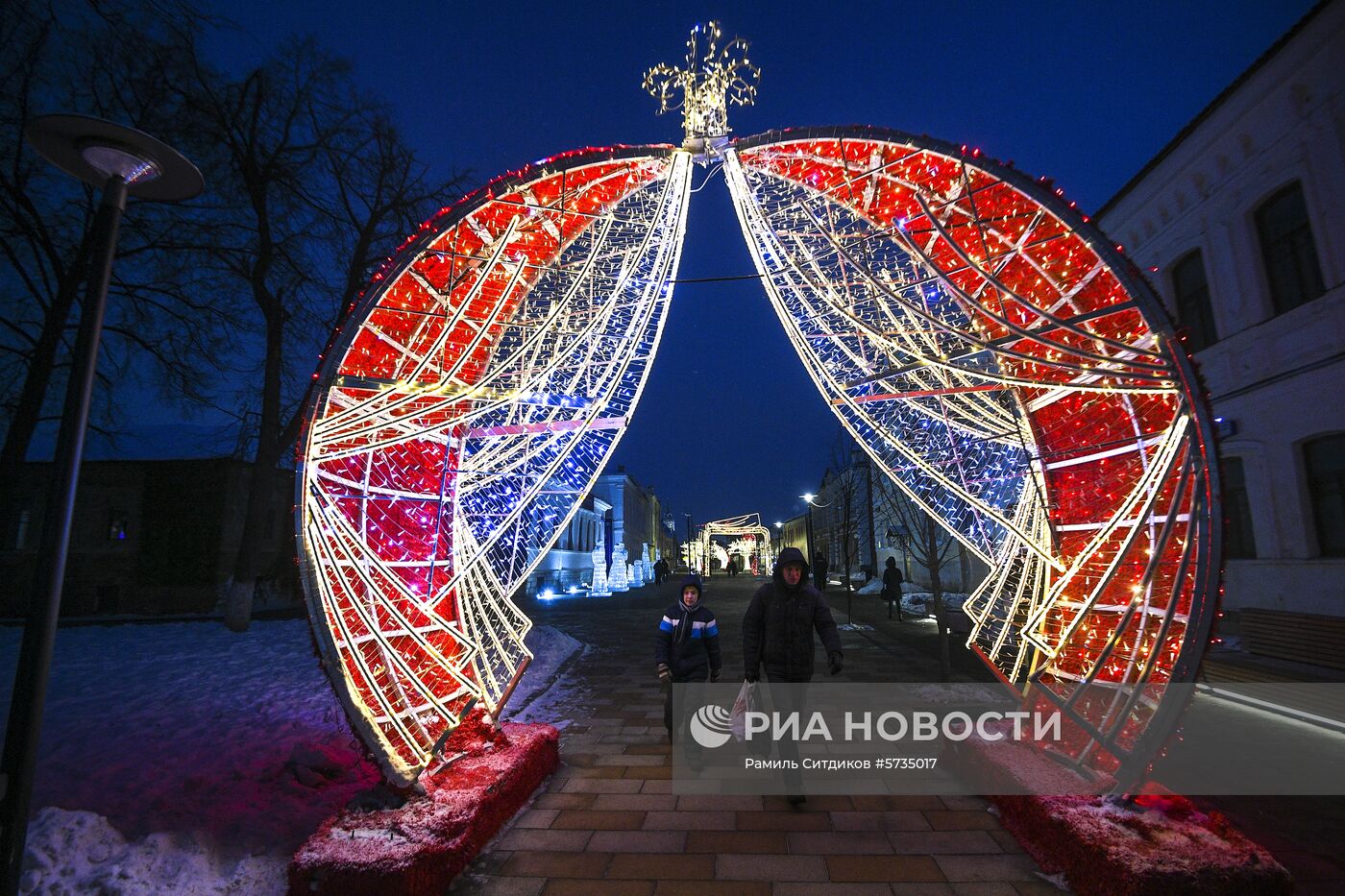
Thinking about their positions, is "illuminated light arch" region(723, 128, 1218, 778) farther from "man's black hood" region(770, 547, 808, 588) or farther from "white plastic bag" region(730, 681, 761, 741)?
"white plastic bag" region(730, 681, 761, 741)

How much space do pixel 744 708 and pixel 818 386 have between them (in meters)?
3.05

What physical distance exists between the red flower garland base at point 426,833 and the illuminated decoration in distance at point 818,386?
292 millimetres

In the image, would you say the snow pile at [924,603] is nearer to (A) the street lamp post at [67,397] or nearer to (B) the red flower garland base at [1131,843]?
(B) the red flower garland base at [1131,843]

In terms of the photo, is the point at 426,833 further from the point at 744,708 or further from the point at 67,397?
the point at 744,708

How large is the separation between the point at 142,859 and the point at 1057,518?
6.28 meters

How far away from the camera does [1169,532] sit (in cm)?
346

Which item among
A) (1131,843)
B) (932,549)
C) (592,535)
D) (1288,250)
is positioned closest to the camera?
(1131,843)

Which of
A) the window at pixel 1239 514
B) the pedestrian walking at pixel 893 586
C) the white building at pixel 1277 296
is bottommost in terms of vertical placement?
the pedestrian walking at pixel 893 586

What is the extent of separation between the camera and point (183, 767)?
4535 mm

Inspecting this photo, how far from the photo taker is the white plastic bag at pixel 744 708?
17.0 feet

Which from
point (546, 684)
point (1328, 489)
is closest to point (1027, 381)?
point (546, 684)

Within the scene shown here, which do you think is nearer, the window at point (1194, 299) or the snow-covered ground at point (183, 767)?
the snow-covered ground at point (183, 767)

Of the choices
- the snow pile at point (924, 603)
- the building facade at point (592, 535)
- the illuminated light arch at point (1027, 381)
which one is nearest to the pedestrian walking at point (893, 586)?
the snow pile at point (924, 603)

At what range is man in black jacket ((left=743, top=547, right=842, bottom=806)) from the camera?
4.41 metres
